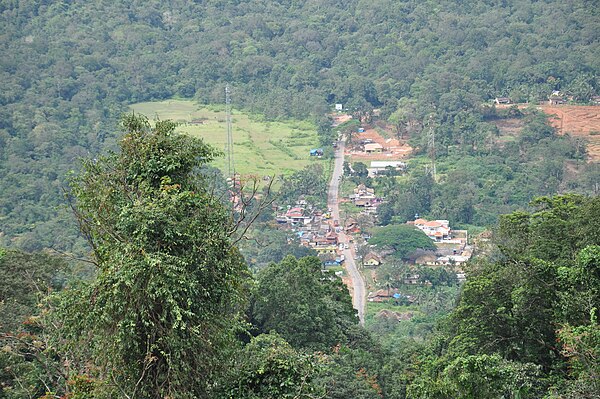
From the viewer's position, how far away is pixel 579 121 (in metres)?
36.2

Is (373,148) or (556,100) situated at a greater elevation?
(556,100)

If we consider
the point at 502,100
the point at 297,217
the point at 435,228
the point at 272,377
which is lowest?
the point at 297,217

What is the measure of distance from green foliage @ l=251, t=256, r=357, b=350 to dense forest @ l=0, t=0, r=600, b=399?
0.03 metres

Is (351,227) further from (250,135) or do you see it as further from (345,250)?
(250,135)

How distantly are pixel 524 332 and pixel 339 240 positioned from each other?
1851 centimetres

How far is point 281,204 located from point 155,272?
25.7 m

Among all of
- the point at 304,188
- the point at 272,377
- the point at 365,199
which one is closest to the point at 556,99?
the point at 365,199

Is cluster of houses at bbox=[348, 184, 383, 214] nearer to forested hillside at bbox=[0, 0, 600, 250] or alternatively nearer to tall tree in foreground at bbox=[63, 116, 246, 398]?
forested hillside at bbox=[0, 0, 600, 250]

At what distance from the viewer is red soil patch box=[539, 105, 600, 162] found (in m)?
34.4

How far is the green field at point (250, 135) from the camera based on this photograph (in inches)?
1307

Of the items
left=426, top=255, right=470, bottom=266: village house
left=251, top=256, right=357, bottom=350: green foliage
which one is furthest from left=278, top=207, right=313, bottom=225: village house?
left=251, top=256, right=357, bottom=350: green foliage

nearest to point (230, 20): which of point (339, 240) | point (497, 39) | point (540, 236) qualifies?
point (497, 39)

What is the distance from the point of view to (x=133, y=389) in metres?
5.76

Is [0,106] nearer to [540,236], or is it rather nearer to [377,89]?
[377,89]
